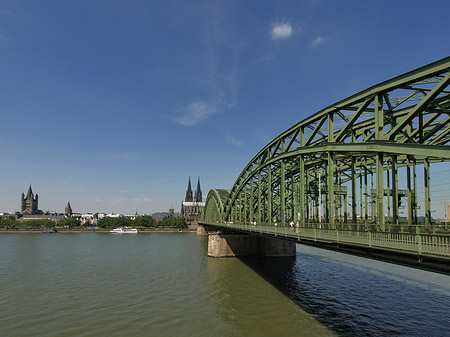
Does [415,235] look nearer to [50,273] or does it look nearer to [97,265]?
[50,273]

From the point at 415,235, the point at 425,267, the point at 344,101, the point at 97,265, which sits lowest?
the point at 97,265

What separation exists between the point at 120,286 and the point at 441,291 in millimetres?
29881

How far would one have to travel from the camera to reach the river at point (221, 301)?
1972cm

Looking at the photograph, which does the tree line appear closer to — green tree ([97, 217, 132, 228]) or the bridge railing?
green tree ([97, 217, 132, 228])

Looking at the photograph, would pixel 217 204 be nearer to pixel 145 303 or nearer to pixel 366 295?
pixel 366 295

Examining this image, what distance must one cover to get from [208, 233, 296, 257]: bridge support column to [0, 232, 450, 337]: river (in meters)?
9.53

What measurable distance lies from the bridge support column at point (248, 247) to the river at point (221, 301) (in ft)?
31.3

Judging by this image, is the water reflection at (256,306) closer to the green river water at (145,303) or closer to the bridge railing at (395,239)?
the green river water at (145,303)

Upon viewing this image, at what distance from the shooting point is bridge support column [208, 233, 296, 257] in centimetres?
5156

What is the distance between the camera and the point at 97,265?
142ft

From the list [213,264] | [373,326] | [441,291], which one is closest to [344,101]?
[373,326]

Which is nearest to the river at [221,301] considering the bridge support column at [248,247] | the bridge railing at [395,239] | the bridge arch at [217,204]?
the bridge railing at [395,239]

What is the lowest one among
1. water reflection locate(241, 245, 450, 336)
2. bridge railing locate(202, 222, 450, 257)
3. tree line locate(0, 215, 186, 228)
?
tree line locate(0, 215, 186, 228)

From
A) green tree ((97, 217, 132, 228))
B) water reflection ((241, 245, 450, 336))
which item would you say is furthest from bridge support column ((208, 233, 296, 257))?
green tree ((97, 217, 132, 228))
